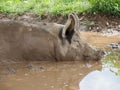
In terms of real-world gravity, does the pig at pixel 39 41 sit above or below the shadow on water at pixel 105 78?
above

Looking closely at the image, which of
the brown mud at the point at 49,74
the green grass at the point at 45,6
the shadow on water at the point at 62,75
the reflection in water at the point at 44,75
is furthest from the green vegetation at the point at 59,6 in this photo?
the reflection in water at the point at 44,75

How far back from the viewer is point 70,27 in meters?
6.29

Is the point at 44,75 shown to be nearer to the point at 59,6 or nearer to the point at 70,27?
the point at 70,27

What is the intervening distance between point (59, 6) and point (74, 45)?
349 centimetres

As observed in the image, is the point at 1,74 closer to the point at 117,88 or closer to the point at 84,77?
the point at 84,77

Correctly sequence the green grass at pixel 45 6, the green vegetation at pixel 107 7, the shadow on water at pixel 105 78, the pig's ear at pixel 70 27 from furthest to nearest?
1. the green grass at pixel 45 6
2. the green vegetation at pixel 107 7
3. the pig's ear at pixel 70 27
4. the shadow on water at pixel 105 78

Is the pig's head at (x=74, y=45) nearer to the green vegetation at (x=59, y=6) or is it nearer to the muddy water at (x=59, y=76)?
the muddy water at (x=59, y=76)

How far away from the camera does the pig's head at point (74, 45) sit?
6246mm

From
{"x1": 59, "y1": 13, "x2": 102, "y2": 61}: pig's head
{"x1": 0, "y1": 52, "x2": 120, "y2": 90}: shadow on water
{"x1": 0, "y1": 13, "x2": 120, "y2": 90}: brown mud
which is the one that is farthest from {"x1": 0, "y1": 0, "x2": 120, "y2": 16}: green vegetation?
{"x1": 59, "y1": 13, "x2": 102, "y2": 61}: pig's head

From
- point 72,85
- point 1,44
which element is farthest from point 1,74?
point 72,85

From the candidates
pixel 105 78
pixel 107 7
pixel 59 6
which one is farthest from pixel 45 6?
pixel 105 78

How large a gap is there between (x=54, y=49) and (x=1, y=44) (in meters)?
0.81

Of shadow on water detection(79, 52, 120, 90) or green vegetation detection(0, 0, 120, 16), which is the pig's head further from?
green vegetation detection(0, 0, 120, 16)

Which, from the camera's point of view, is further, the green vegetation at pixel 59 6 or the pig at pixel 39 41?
the green vegetation at pixel 59 6
